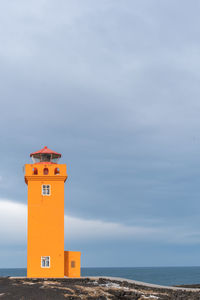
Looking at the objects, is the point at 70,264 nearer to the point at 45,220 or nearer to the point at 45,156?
the point at 45,220

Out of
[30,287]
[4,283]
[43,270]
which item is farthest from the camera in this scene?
[43,270]

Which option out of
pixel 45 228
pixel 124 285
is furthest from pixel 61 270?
pixel 124 285

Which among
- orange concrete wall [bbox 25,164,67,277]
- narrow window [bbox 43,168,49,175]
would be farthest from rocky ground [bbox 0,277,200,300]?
narrow window [bbox 43,168,49,175]

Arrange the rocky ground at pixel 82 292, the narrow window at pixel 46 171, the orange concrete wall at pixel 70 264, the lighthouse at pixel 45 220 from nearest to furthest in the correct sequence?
the rocky ground at pixel 82 292 → the lighthouse at pixel 45 220 → the narrow window at pixel 46 171 → the orange concrete wall at pixel 70 264

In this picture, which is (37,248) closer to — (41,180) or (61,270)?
(61,270)

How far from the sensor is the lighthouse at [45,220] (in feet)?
109

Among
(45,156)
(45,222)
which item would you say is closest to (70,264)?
(45,222)

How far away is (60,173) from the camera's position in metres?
34.2

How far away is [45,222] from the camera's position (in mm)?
33562

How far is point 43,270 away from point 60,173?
24.9 ft

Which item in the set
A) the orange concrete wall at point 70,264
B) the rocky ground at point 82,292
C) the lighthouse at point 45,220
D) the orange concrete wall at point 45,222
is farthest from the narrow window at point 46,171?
the rocky ground at point 82,292

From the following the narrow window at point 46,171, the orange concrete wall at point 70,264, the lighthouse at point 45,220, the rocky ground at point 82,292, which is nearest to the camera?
the rocky ground at point 82,292

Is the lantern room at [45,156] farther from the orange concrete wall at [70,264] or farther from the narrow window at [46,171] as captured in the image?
the orange concrete wall at [70,264]

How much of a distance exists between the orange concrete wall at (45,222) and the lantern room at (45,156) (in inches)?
50.0
